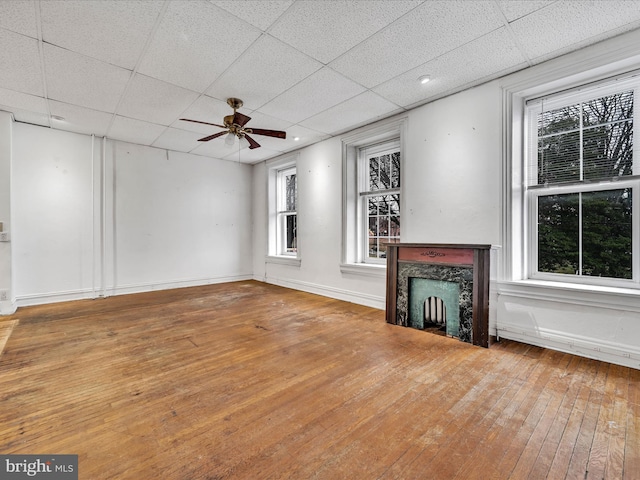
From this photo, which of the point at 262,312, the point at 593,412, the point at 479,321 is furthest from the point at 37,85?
the point at 593,412

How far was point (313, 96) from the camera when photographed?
350 centimetres

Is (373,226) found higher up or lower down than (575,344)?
higher up

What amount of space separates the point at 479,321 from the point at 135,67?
408 centimetres

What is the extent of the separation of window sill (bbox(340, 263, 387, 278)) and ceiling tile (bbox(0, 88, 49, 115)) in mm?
4414

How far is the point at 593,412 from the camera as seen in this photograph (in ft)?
5.79

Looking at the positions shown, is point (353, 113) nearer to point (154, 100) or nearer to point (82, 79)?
point (154, 100)

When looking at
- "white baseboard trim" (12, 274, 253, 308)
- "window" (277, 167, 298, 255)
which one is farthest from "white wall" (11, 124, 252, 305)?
"window" (277, 167, 298, 255)

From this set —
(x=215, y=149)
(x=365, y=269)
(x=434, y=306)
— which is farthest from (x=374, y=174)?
(x=215, y=149)

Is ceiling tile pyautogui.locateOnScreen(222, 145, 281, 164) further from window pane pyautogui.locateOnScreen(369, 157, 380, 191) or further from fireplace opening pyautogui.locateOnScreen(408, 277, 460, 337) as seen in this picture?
fireplace opening pyautogui.locateOnScreen(408, 277, 460, 337)

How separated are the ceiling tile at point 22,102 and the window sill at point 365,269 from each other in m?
4.41

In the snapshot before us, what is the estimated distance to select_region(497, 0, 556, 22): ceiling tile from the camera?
208 centimetres

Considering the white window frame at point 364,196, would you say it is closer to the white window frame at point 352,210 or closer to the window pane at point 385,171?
the white window frame at point 352,210

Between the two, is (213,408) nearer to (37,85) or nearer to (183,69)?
(183,69)

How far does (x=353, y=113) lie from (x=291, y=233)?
3.02 metres
